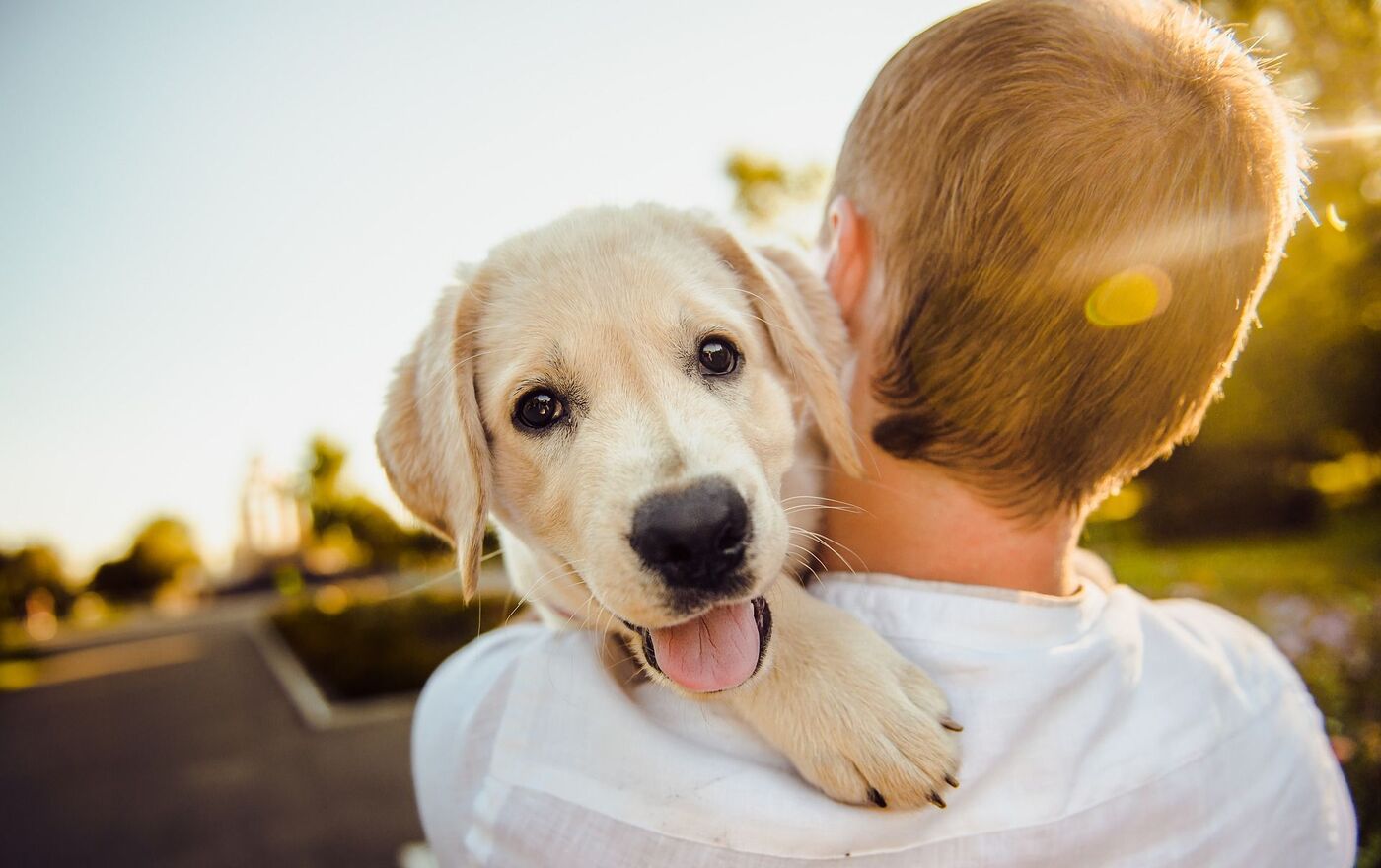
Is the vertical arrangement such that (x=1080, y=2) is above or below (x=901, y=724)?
above

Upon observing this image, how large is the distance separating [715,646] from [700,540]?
0.27 metres

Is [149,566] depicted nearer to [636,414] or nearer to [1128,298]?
[636,414]

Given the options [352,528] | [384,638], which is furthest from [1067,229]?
[352,528]

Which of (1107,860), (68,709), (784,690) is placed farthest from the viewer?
(68,709)

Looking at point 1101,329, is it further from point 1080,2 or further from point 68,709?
point 68,709

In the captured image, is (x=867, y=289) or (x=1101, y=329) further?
(x=867, y=289)

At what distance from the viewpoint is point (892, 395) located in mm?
2281

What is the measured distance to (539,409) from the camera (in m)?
2.61

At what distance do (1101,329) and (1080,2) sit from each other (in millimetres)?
764

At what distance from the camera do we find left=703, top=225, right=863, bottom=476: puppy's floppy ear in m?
2.41

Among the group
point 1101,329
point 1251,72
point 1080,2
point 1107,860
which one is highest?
point 1080,2

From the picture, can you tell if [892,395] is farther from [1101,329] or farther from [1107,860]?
[1107,860]

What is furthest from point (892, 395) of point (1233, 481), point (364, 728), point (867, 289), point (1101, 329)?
point (1233, 481)

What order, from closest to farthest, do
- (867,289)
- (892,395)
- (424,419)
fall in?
(892,395) < (867,289) < (424,419)
